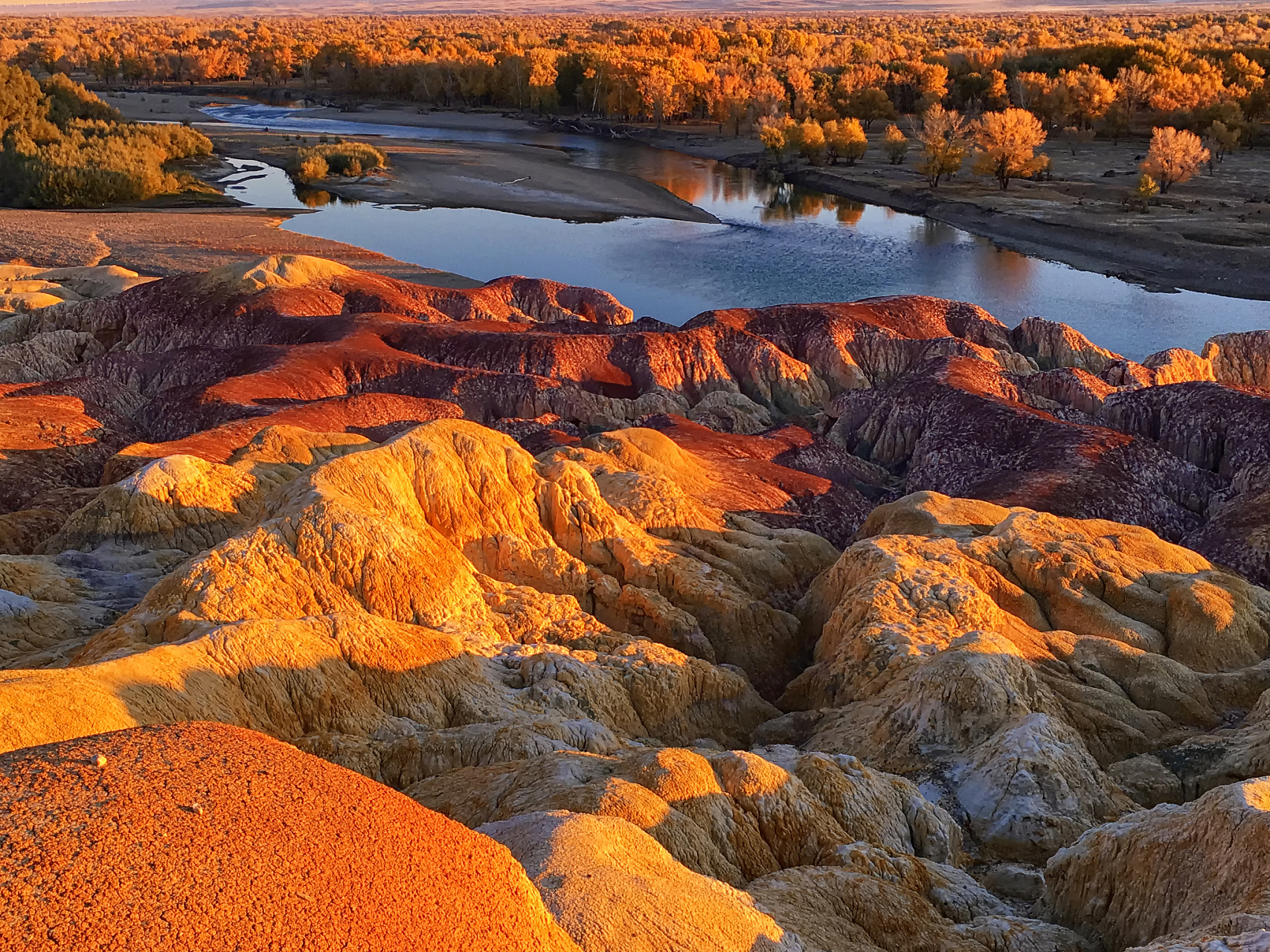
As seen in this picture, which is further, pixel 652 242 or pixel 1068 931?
pixel 652 242

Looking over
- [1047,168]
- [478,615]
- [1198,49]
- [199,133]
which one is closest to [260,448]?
[478,615]

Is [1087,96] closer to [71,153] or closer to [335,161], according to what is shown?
[335,161]

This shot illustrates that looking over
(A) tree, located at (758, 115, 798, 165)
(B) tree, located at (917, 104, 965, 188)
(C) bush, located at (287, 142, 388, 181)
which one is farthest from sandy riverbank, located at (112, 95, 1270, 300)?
(C) bush, located at (287, 142, 388, 181)

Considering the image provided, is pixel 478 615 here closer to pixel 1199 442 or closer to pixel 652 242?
pixel 1199 442

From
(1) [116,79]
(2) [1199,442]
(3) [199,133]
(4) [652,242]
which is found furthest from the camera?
(1) [116,79]

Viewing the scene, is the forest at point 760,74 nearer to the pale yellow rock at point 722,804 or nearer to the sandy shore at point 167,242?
the sandy shore at point 167,242

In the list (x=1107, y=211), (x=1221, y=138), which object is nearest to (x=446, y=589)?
(x=1107, y=211)

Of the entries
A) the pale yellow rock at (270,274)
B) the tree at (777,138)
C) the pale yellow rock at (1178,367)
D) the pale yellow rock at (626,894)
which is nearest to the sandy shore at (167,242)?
the pale yellow rock at (270,274)
